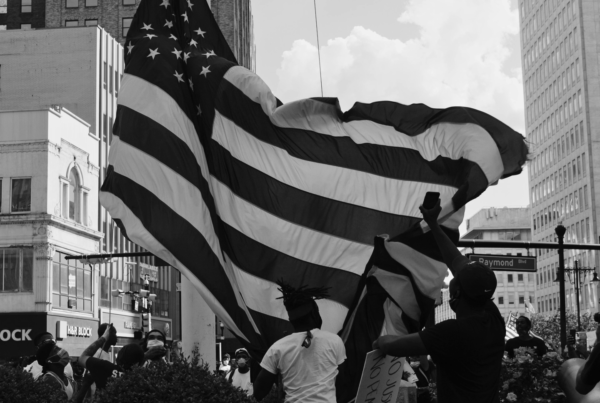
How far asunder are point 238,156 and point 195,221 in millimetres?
894

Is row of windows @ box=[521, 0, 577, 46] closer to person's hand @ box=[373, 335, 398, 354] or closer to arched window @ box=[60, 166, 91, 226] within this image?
arched window @ box=[60, 166, 91, 226]

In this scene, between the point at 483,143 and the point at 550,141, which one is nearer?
the point at 483,143

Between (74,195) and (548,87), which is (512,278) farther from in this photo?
(74,195)

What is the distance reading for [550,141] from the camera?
431 ft

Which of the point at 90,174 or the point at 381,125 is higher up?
the point at 90,174

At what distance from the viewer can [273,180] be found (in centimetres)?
1039

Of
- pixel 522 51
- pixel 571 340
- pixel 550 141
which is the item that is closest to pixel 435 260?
pixel 571 340

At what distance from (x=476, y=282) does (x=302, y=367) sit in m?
1.63

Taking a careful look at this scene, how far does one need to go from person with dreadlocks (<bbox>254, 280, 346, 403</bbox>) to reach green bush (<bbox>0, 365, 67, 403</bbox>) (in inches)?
132

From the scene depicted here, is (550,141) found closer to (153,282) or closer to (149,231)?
(153,282)

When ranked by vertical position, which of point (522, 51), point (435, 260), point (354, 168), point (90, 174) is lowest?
point (435, 260)

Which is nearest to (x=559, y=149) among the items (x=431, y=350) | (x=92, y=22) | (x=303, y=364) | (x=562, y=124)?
(x=562, y=124)

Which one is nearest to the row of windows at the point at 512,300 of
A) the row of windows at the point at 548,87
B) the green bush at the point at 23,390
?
the row of windows at the point at 548,87

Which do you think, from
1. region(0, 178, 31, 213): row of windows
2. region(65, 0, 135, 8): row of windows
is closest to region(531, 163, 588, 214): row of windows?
region(65, 0, 135, 8): row of windows
